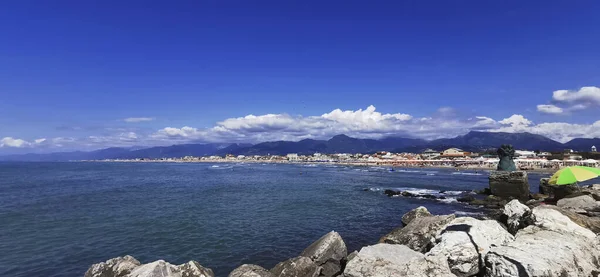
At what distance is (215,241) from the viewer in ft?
63.2

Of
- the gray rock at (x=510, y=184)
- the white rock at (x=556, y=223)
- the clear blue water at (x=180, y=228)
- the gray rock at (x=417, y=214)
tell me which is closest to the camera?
the white rock at (x=556, y=223)

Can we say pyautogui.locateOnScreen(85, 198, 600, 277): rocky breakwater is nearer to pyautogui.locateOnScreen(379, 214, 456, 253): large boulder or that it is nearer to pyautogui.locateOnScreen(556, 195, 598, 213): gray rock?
pyautogui.locateOnScreen(379, 214, 456, 253): large boulder

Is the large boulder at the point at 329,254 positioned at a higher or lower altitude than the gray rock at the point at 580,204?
lower

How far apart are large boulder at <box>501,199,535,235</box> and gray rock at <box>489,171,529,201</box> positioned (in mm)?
20508

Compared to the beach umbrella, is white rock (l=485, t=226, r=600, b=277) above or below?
below

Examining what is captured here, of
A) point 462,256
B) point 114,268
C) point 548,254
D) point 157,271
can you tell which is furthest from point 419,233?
point 114,268

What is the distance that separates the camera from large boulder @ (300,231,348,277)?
1246 centimetres

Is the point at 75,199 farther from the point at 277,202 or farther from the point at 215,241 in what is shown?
the point at 215,241

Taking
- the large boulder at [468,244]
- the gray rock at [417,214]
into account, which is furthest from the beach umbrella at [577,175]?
the gray rock at [417,214]

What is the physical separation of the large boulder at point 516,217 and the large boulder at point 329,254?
6.95 m

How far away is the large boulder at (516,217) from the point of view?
12817 millimetres

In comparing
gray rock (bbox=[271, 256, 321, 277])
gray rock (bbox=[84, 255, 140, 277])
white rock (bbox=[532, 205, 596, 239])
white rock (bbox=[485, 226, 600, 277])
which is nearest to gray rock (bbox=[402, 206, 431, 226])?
white rock (bbox=[532, 205, 596, 239])

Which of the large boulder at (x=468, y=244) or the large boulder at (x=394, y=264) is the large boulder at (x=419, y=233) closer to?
the large boulder at (x=468, y=244)

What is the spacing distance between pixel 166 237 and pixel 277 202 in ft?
52.5
